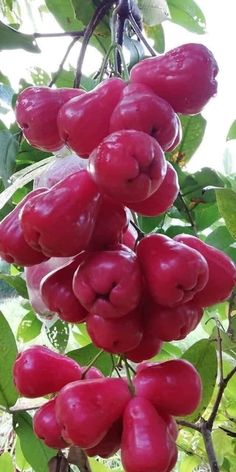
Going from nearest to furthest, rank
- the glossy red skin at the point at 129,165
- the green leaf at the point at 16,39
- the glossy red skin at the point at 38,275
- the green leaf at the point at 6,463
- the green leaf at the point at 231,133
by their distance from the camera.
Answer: the glossy red skin at the point at 129,165 → the glossy red skin at the point at 38,275 → the green leaf at the point at 16,39 → the green leaf at the point at 6,463 → the green leaf at the point at 231,133

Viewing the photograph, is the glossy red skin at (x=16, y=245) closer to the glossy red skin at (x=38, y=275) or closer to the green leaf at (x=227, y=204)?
the glossy red skin at (x=38, y=275)

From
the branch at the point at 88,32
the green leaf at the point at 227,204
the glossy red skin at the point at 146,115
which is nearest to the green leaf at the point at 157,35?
the branch at the point at 88,32

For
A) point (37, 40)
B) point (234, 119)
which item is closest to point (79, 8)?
point (37, 40)

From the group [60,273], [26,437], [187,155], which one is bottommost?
[26,437]

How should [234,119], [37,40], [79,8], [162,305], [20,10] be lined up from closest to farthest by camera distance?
[162,305]
[37,40]
[79,8]
[234,119]
[20,10]

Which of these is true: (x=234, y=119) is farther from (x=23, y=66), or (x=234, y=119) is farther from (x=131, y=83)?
(x=131, y=83)

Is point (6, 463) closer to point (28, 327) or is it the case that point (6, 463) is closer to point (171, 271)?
point (28, 327)

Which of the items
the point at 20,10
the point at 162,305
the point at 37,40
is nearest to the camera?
the point at 162,305
